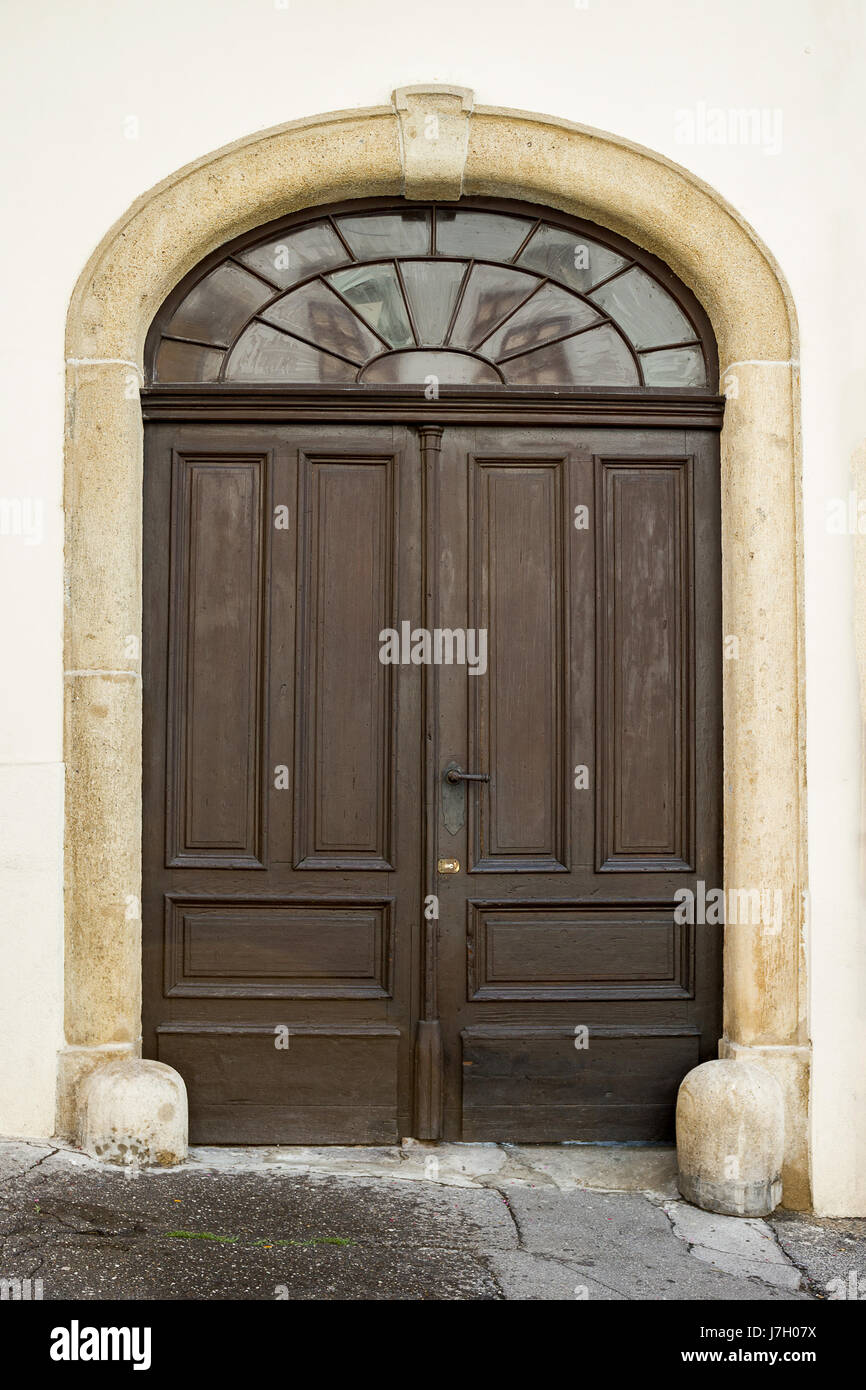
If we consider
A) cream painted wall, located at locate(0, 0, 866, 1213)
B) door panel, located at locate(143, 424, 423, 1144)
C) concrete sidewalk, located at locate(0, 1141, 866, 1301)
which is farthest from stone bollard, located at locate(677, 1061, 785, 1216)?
door panel, located at locate(143, 424, 423, 1144)

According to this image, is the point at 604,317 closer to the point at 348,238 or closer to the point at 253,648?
the point at 348,238

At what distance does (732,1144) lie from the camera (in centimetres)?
407

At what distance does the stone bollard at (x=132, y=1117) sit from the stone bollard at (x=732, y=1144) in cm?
178

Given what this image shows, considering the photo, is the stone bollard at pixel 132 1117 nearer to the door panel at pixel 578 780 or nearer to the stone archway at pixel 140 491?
the stone archway at pixel 140 491

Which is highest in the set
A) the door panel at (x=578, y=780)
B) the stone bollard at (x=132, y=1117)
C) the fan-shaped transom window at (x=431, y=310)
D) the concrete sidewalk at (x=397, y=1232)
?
the fan-shaped transom window at (x=431, y=310)

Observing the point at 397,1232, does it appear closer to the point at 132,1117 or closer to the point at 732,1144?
the point at 132,1117

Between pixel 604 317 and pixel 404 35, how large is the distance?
127 centimetres

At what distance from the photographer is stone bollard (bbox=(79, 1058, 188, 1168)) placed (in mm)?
4066

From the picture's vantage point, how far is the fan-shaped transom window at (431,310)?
459 cm

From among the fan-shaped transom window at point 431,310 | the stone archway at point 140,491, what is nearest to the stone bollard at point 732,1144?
the stone archway at point 140,491

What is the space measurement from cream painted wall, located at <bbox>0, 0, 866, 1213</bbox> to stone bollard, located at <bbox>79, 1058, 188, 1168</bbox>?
0.85ft

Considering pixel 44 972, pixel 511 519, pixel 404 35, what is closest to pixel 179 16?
pixel 404 35

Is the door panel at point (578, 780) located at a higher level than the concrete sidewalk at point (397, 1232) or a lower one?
higher

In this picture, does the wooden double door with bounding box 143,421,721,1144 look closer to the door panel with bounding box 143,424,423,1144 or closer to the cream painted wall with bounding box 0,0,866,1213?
the door panel with bounding box 143,424,423,1144
